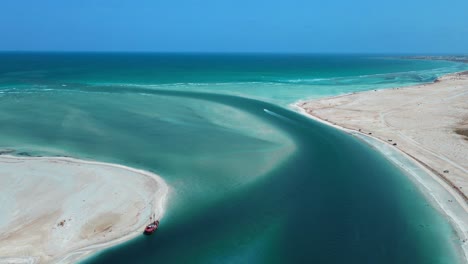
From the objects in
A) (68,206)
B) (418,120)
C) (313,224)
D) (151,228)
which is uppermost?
(418,120)

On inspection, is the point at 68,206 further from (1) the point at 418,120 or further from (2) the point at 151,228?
(1) the point at 418,120

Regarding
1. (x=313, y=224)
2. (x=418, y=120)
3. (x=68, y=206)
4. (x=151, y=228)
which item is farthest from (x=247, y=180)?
(x=418, y=120)

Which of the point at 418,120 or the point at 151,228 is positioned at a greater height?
the point at 418,120

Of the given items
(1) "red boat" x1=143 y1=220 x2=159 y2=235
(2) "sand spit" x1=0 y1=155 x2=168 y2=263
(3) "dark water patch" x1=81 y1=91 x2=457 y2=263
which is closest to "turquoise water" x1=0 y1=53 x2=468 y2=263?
(3) "dark water patch" x1=81 y1=91 x2=457 y2=263

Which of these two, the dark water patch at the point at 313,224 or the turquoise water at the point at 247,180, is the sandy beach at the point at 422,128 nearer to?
the turquoise water at the point at 247,180

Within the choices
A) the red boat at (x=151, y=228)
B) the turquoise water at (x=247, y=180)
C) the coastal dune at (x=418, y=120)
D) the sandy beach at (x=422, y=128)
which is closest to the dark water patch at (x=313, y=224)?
the turquoise water at (x=247, y=180)

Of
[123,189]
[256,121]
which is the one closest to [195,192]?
[123,189]
